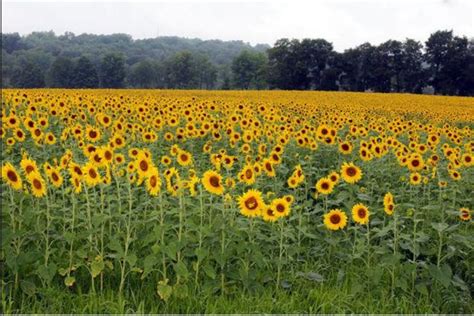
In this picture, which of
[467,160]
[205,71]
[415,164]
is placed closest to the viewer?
[415,164]

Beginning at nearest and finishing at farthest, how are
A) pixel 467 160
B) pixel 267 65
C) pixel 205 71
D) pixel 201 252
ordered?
pixel 201 252 → pixel 467 160 → pixel 267 65 → pixel 205 71

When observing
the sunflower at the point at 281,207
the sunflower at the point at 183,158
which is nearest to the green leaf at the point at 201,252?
the sunflower at the point at 281,207

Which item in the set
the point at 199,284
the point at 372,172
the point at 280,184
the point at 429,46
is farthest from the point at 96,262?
the point at 429,46

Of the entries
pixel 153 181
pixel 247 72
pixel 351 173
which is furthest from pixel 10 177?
pixel 247 72

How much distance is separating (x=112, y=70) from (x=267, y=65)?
2169 cm

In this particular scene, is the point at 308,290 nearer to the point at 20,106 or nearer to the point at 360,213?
the point at 360,213

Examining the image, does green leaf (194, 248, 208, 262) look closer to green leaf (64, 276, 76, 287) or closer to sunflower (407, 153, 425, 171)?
green leaf (64, 276, 76, 287)

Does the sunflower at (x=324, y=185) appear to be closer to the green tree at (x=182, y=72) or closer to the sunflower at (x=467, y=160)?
the sunflower at (x=467, y=160)

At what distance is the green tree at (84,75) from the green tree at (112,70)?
4.37m

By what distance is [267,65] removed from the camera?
67125 millimetres

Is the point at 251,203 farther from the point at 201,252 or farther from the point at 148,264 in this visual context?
the point at 148,264

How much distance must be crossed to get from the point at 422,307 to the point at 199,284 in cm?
193

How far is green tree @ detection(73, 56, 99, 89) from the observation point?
2662 inches

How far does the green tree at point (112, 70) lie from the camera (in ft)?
241
